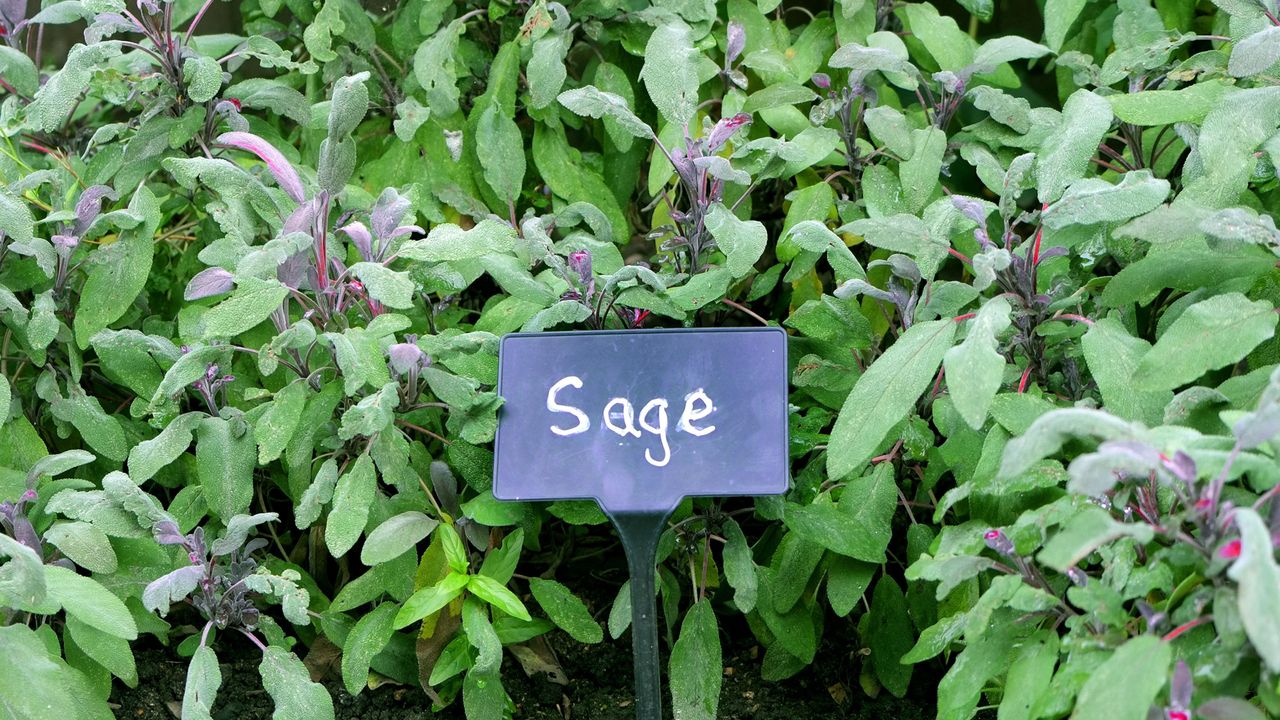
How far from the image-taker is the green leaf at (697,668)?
4.34ft

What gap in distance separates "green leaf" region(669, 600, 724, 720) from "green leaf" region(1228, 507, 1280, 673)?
0.63 metres

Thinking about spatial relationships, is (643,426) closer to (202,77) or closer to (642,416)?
(642,416)

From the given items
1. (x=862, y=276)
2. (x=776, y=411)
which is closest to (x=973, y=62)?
(x=862, y=276)

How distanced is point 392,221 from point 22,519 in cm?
50

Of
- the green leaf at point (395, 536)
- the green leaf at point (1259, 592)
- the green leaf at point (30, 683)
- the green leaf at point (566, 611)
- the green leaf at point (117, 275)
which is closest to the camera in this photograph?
the green leaf at point (1259, 592)

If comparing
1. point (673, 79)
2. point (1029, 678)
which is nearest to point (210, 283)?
point (673, 79)

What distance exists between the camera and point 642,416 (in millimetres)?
1203

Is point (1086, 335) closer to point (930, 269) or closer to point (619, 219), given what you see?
point (930, 269)

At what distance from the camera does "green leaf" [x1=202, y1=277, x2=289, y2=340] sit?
1.19 metres

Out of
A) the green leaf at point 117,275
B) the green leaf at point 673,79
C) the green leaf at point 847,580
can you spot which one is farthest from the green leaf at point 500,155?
the green leaf at point 847,580

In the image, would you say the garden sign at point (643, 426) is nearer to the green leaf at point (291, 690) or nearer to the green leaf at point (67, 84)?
the green leaf at point (291, 690)

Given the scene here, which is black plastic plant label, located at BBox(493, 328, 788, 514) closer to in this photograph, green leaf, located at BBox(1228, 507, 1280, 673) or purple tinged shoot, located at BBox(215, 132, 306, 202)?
purple tinged shoot, located at BBox(215, 132, 306, 202)

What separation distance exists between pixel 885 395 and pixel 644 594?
0.99ft

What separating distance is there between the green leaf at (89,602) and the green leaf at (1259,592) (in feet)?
3.15
